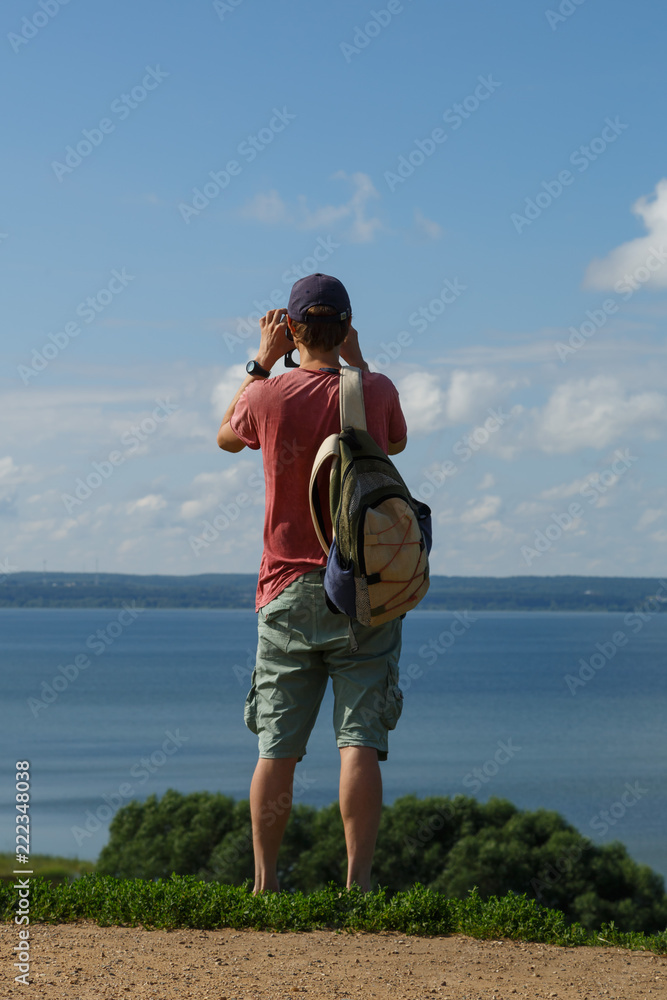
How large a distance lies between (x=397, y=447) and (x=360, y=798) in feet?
5.31

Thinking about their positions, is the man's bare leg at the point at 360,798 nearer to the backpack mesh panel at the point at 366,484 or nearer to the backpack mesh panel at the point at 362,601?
the backpack mesh panel at the point at 362,601

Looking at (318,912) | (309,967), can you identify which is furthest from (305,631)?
(309,967)

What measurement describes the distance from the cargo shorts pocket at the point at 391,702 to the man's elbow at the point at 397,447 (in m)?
1.03

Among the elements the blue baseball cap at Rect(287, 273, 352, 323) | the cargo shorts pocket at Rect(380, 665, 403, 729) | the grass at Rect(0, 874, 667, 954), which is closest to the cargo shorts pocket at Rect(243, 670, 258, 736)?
the cargo shorts pocket at Rect(380, 665, 403, 729)

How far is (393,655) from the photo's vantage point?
179 inches

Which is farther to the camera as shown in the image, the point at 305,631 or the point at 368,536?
the point at 305,631

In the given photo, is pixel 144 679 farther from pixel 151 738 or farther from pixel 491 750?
pixel 491 750

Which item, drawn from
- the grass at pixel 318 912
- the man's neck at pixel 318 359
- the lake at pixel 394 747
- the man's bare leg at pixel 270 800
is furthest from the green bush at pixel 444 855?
the man's neck at pixel 318 359

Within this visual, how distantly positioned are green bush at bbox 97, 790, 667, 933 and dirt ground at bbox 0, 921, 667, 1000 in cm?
2557

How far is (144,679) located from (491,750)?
83.3 m

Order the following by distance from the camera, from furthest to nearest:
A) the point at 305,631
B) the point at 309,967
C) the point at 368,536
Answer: the point at 305,631, the point at 368,536, the point at 309,967

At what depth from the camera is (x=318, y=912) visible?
443 centimetres

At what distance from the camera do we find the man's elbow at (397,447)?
485 cm

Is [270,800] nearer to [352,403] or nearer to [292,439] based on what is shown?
[292,439]
